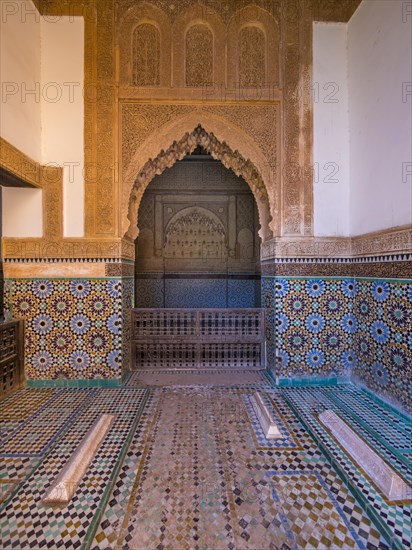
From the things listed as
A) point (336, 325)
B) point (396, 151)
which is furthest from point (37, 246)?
point (396, 151)

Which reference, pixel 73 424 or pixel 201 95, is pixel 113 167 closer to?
pixel 201 95

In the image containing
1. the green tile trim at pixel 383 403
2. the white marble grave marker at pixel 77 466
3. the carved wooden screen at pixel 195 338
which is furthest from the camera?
the carved wooden screen at pixel 195 338

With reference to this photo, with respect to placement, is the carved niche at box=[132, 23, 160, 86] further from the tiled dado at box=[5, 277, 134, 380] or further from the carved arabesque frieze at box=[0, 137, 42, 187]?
the tiled dado at box=[5, 277, 134, 380]

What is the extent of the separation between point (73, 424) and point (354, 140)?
9.28ft

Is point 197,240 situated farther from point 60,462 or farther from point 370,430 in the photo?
point 60,462

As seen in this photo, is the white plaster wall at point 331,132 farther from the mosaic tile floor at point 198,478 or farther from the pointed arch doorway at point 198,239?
the pointed arch doorway at point 198,239

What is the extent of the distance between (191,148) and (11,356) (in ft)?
7.16

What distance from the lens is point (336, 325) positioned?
2.54 metres

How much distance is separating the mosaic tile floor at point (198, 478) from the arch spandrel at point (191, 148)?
142cm

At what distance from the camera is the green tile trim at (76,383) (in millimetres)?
2453

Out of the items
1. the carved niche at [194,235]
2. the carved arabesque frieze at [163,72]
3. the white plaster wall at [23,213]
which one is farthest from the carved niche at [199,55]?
the carved niche at [194,235]

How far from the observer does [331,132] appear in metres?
2.56

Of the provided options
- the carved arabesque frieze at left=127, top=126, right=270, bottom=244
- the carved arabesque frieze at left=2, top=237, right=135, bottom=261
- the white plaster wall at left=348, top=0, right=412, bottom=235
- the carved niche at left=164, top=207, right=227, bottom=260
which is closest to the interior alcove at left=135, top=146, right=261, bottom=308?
the carved niche at left=164, top=207, right=227, bottom=260

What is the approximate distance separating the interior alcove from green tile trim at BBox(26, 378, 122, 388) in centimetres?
194
